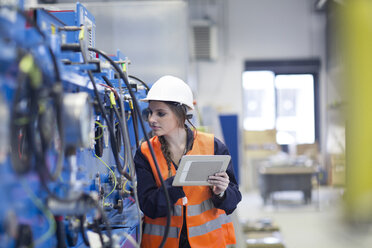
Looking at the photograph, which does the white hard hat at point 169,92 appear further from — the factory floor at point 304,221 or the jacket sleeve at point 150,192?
the factory floor at point 304,221

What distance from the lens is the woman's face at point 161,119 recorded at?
1.61 m

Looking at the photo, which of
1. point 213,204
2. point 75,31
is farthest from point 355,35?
point 75,31

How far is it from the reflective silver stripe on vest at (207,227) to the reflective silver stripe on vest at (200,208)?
0.18 ft

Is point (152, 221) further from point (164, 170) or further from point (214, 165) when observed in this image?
point (214, 165)

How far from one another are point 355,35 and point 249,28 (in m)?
4.61

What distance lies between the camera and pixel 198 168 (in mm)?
1476

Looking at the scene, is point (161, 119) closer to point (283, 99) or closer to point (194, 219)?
point (194, 219)

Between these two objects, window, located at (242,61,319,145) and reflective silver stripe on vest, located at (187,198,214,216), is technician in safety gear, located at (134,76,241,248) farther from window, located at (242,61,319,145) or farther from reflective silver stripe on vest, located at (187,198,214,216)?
A: window, located at (242,61,319,145)

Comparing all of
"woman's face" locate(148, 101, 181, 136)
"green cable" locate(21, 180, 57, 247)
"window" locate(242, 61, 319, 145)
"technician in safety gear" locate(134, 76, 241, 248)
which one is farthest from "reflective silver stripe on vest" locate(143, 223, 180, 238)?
"window" locate(242, 61, 319, 145)

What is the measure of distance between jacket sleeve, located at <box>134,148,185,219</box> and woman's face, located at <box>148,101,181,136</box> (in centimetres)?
14

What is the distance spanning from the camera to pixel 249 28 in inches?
314

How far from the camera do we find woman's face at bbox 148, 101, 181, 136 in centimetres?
161

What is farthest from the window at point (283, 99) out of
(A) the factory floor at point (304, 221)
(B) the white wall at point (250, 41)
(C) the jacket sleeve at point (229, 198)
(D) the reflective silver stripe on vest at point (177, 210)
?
(D) the reflective silver stripe on vest at point (177, 210)

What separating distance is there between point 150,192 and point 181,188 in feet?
0.44
